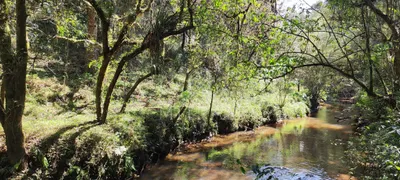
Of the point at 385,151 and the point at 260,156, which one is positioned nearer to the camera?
the point at 385,151

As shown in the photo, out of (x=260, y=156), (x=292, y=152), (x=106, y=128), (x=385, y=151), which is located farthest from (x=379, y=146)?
(x=292, y=152)

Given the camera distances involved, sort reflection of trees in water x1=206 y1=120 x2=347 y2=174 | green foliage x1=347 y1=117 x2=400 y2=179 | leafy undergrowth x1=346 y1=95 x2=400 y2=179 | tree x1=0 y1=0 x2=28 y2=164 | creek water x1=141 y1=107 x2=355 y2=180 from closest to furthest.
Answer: green foliage x1=347 y1=117 x2=400 y2=179, leafy undergrowth x1=346 y1=95 x2=400 y2=179, tree x1=0 y1=0 x2=28 y2=164, creek water x1=141 y1=107 x2=355 y2=180, reflection of trees in water x1=206 y1=120 x2=347 y2=174

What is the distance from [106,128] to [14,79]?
2.78 metres

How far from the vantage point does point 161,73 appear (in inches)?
358

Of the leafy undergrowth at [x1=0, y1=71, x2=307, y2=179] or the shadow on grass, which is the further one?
the leafy undergrowth at [x1=0, y1=71, x2=307, y2=179]

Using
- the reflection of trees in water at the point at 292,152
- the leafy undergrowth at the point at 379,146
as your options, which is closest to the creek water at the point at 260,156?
the reflection of trees in water at the point at 292,152

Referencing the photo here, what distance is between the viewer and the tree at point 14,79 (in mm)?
5031

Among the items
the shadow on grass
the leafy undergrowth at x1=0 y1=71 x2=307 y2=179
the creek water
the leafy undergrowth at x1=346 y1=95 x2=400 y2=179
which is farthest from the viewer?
the creek water

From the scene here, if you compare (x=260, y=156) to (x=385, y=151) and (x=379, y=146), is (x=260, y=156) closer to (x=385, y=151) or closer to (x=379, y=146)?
(x=379, y=146)

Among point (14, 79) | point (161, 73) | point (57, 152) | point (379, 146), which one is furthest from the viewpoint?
point (161, 73)

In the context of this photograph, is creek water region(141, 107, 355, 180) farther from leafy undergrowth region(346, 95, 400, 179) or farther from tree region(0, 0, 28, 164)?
tree region(0, 0, 28, 164)

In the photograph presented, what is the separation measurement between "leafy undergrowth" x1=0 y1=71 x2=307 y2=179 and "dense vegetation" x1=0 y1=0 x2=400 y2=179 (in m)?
0.03

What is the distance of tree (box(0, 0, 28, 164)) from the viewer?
5031 millimetres

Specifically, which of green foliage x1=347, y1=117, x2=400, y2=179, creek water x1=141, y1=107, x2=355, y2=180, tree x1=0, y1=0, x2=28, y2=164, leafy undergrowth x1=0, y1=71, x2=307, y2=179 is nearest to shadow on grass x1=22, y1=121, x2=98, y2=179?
leafy undergrowth x1=0, y1=71, x2=307, y2=179
